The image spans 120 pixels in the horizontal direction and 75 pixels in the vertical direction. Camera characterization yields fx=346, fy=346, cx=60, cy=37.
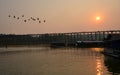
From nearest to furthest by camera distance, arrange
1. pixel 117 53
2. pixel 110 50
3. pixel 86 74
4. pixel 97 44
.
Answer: pixel 86 74
pixel 117 53
pixel 110 50
pixel 97 44

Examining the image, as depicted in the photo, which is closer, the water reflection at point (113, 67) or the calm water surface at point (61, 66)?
the calm water surface at point (61, 66)

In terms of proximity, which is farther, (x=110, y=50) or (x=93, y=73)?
(x=110, y=50)

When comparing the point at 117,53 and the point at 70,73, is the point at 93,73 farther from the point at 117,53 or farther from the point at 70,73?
the point at 117,53

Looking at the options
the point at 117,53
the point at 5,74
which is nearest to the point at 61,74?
the point at 5,74

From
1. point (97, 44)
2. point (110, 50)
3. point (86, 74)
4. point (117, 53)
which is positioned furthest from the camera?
point (97, 44)

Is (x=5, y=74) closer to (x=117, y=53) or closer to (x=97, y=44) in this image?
(x=117, y=53)

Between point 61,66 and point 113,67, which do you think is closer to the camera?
point 113,67

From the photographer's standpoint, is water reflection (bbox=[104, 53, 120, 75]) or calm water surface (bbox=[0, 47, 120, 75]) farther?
water reflection (bbox=[104, 53, 120, 75])

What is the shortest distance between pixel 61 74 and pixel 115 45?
92.1 feet

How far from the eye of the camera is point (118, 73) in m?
42.0

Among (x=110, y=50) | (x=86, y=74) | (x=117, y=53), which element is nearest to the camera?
(x=86, y=74)

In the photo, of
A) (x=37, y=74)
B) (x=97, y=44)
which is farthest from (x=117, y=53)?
(x=97, y=44)

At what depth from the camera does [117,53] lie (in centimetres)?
6384

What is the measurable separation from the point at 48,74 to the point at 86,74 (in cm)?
452
